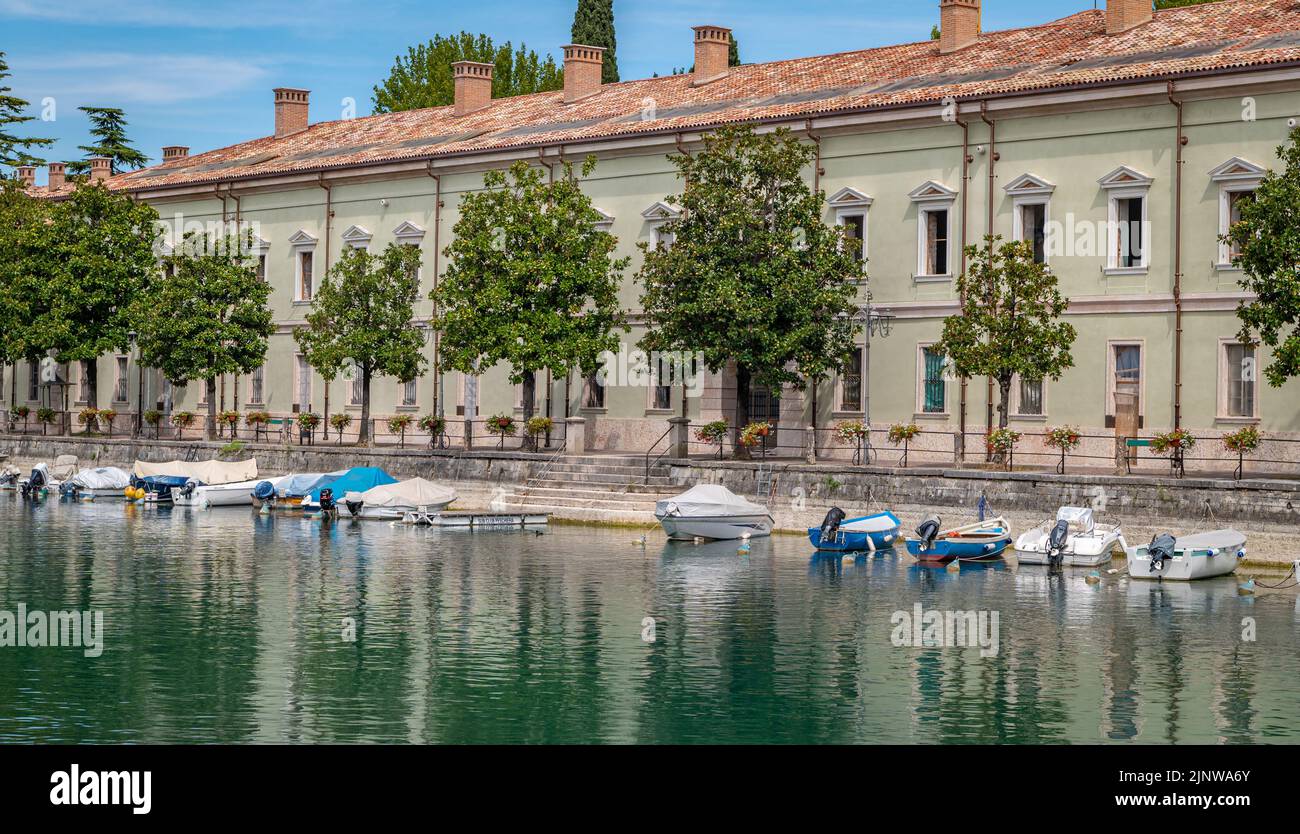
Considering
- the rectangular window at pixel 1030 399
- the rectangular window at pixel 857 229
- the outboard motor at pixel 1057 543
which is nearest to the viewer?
the outboard motor at pixel 1057 543

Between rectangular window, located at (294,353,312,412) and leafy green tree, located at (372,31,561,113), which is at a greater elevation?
leafy green tree, located at (372,31,561,113)

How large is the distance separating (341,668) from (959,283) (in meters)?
24.9

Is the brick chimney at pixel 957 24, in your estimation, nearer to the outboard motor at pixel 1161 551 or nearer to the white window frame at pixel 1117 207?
the white window frame at pixel 1117 207

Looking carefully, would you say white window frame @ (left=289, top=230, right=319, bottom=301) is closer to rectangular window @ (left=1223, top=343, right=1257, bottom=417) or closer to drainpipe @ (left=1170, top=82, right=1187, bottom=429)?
drainpipe @ (left=1170, top=82, right=1187, bottom=429)

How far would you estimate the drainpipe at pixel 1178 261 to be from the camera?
148 feet

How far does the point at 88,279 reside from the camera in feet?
230

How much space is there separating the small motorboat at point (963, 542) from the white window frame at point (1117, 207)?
8.95 m

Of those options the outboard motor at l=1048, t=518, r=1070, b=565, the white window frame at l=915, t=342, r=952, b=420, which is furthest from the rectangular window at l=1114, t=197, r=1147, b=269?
the outboard motor at l=1048, t=518, r=1070, b=565

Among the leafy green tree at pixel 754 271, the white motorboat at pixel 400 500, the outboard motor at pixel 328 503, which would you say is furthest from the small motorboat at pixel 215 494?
the leafy green tree at pixel 754 271

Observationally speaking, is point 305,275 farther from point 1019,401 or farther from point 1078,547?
point 1078,547

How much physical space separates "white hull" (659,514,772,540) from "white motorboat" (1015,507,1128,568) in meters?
8.20

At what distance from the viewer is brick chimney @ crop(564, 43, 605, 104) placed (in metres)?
66.2

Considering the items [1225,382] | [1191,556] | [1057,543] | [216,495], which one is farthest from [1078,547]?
[216,495]
